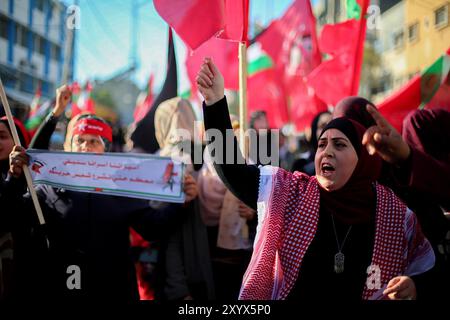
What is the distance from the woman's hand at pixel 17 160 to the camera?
2.21 metres

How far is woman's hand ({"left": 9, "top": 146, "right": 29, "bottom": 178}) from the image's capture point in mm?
2211

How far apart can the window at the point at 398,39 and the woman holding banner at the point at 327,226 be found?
21.0 meters

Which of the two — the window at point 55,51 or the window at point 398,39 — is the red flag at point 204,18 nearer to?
→ the window at point 398,39

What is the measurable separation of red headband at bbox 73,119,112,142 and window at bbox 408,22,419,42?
1768 cm

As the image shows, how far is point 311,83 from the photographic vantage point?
3.95 meters

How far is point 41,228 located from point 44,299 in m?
0.39

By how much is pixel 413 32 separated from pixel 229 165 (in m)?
19.0

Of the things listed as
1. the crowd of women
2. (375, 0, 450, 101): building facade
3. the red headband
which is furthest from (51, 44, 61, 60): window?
the red headband

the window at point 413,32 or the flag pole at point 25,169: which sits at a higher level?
the window at point 413,32

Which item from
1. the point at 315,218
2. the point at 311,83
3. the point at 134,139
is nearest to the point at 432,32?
the point at 311,83

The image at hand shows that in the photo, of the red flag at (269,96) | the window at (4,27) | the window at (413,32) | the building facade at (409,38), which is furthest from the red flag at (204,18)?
the window at (413,32)

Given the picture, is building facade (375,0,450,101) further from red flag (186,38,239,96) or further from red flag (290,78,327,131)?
red flag (186,38,239,96)

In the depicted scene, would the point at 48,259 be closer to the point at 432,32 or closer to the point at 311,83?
the point at 311,83
